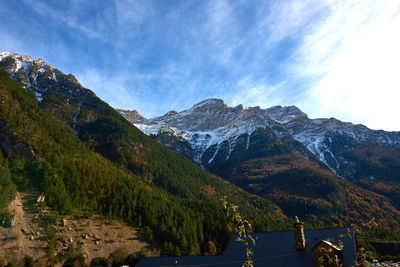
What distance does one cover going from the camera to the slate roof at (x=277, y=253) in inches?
911

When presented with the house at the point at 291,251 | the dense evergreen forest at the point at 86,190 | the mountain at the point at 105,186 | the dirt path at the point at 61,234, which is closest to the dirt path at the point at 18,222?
the dirt path at the point at 61,234

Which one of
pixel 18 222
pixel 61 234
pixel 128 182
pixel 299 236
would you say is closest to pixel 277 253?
pixel 299 236

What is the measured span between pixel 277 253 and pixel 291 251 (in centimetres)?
155

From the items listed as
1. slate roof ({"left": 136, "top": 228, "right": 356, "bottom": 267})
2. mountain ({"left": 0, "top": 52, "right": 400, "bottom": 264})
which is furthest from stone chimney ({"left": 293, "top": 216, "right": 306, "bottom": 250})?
mountain ({"left": 0, "top": 52, "right": 400, "bottom": 264})

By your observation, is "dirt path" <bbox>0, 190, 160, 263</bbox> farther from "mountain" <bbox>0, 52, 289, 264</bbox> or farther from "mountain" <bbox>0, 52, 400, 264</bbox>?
"mountain" <bbox>0, 52, 289, 264</bbox>

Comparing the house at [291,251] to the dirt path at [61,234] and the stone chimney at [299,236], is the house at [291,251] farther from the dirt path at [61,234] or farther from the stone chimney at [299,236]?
the dirt path at [61,234]

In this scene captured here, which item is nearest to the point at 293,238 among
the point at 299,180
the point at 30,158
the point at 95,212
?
the point at 95,212

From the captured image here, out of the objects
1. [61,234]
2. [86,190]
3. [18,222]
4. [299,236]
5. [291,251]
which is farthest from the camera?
[86,190]

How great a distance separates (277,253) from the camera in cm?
2558

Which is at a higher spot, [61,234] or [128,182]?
[128,182]

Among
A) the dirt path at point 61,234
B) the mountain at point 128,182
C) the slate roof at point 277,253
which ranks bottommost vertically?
the dirt path at point 61,234

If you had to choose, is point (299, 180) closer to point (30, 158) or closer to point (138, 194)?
point (138, 194)

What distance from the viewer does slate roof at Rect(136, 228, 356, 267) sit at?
2314 cm

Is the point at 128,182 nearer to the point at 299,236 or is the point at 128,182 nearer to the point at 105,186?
the point at 105,186
